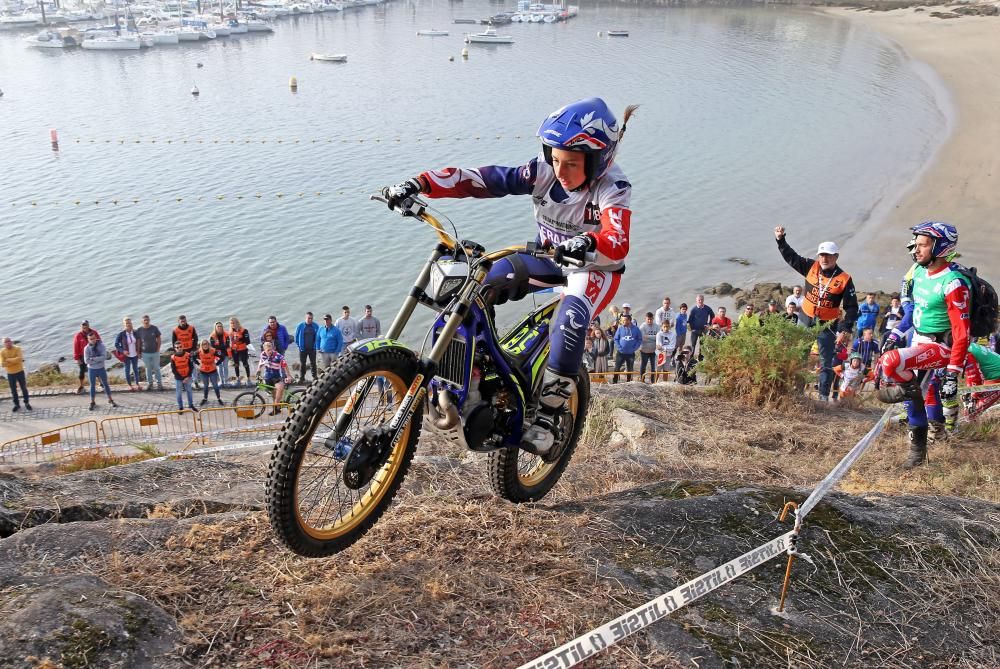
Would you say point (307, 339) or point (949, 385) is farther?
point (307, 339)

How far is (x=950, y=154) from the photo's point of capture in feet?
157

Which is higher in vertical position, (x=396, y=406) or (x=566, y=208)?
(x=566, y=208)

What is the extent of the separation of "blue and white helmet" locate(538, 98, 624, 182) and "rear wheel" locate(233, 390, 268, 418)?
12.2 m

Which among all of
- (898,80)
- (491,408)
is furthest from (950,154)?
(491,408)

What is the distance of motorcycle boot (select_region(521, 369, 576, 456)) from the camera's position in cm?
568

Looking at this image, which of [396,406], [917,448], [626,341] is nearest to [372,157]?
[626,341]

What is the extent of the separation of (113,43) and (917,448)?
108359mm

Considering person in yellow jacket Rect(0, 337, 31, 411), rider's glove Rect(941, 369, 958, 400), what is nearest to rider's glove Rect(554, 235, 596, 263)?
rider's glove Rect(941, 369, 958, 400)

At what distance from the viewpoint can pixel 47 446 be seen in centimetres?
1597

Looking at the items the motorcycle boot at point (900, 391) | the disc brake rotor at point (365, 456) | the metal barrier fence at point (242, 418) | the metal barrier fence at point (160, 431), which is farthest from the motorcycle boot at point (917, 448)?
the metal barrier fence at point (242, 418)

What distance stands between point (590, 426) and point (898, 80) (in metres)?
71.7

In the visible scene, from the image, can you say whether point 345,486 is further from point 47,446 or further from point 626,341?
point 626,341

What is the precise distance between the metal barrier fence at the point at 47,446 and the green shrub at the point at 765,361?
10.9 metres

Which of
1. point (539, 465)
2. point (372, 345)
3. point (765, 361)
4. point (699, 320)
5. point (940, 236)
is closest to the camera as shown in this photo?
point (372, 345)
